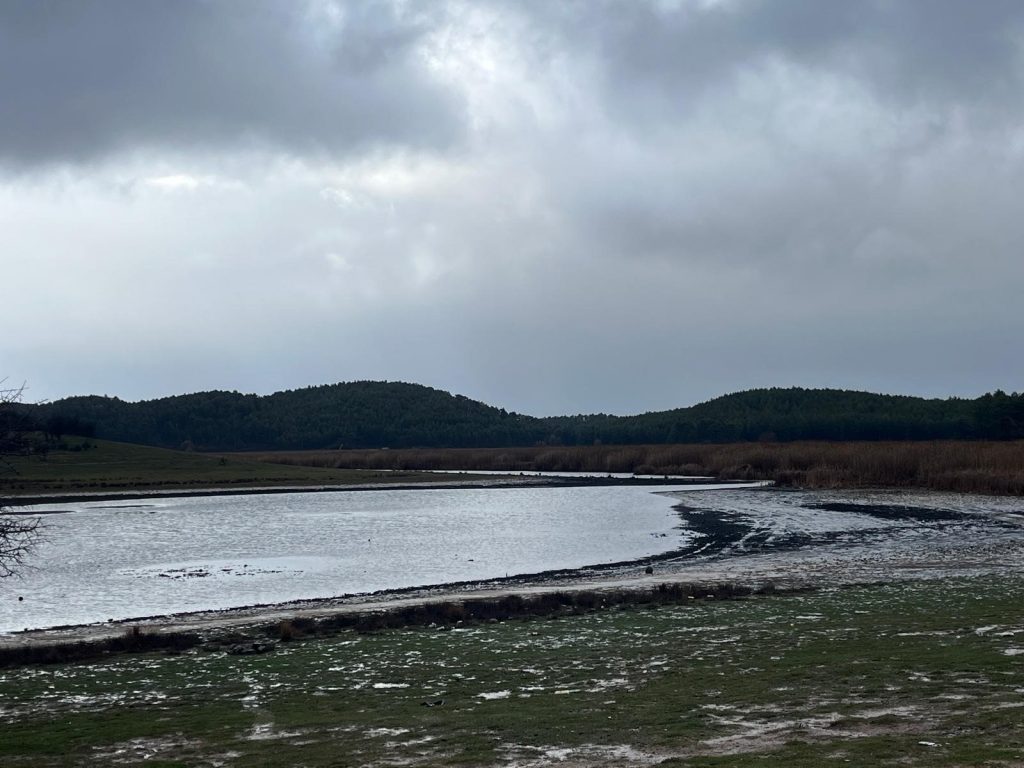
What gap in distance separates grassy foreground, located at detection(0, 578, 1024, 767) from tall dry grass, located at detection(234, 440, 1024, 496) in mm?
53897

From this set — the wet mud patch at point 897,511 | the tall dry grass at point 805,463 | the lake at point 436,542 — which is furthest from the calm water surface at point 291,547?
the tall dry grass at point 805,463

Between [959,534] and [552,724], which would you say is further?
[959,534]

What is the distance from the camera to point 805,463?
305 feet

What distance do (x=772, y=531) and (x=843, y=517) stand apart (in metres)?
8.80

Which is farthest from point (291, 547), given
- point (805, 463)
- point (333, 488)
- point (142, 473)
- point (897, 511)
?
point (805, 463)

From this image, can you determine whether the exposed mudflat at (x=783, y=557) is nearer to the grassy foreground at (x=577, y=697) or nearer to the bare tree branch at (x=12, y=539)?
the bare tree branch at (x=12, y=539)

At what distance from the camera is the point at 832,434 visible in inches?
6988

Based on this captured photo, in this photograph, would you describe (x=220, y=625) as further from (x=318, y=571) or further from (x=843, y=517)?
(x=843, y=517)

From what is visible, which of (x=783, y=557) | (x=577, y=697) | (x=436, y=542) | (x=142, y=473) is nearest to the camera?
(x=577, y=697)

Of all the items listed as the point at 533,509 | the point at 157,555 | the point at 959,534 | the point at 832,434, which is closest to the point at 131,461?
the point at 533,509

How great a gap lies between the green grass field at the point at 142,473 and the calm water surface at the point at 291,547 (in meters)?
11.4

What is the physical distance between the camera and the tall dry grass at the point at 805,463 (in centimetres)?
7206

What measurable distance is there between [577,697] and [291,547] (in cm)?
3125

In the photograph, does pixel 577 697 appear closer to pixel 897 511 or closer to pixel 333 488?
pixel 897 511
